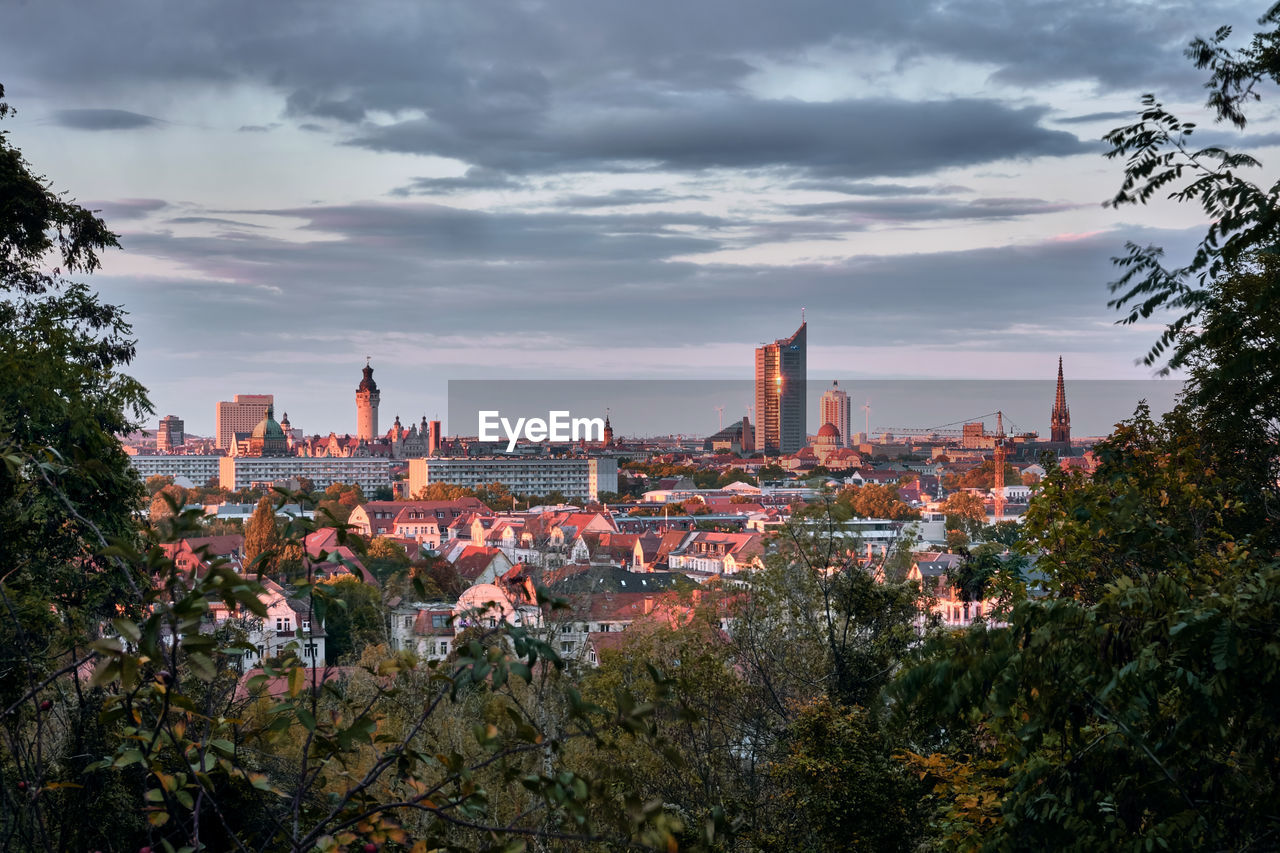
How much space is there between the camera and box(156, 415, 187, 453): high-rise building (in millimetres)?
150250

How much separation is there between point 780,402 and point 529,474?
80.2 meters

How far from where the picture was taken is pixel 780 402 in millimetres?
187375

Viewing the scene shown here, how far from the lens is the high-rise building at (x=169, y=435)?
150250mm

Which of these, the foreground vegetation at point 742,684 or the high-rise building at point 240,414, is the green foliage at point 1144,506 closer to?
the foreground vegetation at point 742,684

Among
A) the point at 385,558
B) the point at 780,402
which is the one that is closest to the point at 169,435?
the point at 780,402

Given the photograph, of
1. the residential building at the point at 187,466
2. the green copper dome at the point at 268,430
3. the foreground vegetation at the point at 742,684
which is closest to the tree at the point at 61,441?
the foreground vegetation at the point at 742,684

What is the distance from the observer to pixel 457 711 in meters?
12.9

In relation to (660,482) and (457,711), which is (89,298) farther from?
(660,482)

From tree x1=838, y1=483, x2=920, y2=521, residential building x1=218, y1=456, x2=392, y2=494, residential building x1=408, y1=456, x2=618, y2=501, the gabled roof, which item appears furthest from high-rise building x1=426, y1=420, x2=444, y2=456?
the gabled roof

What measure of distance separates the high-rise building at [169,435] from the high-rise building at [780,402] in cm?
8687

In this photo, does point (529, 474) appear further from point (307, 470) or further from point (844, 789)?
point (844, 789)

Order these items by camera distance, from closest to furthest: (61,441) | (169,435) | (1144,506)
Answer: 1. (1144,506)
2. (61,441)
3. (169,435)

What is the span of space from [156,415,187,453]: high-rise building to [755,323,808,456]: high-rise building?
86.9m

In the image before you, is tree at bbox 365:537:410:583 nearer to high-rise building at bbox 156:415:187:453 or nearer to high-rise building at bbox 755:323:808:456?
high-rise building at bbox 156:415:187:453
